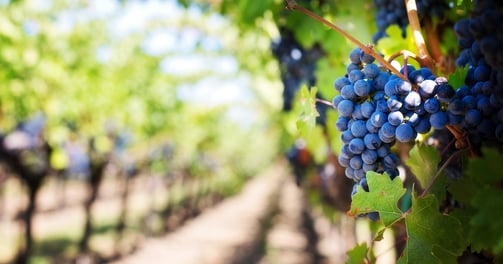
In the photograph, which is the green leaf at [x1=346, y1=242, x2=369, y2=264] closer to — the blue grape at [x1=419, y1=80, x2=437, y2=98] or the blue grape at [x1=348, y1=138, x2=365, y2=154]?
the blue grape at [x1=348, y1=138, x2=365, y2=154]

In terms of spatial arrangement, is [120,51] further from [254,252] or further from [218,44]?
[254,252]

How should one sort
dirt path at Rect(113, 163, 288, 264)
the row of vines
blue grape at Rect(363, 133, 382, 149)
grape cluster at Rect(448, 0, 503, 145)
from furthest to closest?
dirt path at Rect(113, 163, 288, 264), the row of vines, blue grape at Rect(363, 133, 382, 149), grape cluster at Rect(448, 0, 503, 145)

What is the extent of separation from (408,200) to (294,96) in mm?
1474

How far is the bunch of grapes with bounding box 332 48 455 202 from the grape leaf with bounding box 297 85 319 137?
0.13 meters

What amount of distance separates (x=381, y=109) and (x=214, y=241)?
13.8m

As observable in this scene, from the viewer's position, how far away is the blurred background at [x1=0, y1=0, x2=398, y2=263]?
3.08 metres

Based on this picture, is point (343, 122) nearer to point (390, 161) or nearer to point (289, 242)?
point (390, 161)

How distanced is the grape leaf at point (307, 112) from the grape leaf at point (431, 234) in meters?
0.41

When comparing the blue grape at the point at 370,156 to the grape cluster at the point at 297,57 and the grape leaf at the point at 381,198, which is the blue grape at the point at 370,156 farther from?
the grape cluster at the point at 297,57

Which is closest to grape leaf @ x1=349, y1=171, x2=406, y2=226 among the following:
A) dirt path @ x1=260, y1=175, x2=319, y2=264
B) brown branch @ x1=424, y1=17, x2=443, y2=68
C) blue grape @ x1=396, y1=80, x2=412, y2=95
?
blue grape @ x1=396, y1=80, x2=412, y2=95

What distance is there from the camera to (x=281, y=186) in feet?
114

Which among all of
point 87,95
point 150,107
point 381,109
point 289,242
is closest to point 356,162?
point 381,109

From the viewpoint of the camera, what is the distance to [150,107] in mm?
10445

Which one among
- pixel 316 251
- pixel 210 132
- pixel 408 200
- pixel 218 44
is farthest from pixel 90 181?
pixel 408 200
